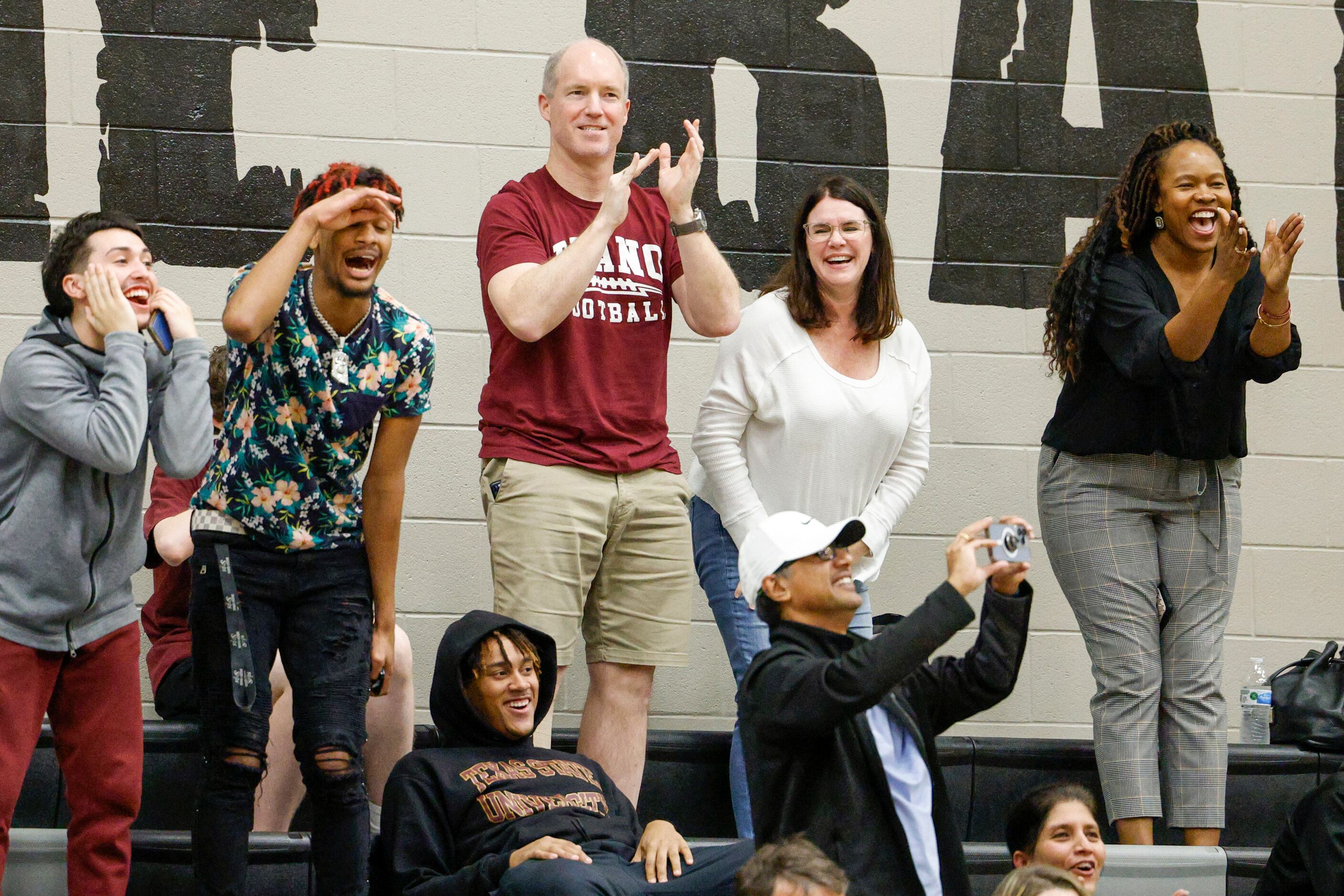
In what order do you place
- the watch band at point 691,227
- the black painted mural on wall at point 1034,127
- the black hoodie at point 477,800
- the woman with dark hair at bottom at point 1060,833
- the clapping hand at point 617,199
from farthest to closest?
the black painted mural on wall at point 1034,127
the watch band at point 691,227
the clapping hand at point 617,199
the woman with dark hair at bottom at point 1060,833
the black hoodie at point 477,800

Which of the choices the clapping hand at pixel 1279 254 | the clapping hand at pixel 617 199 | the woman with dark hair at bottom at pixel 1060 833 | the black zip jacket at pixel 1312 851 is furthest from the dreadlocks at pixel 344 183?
the black zip jacket at pixel 1312 851

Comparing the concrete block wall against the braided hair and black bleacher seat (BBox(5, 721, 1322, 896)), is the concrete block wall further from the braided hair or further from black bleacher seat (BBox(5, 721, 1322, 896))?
the braided hair

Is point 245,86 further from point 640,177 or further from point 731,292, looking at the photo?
point 731,292

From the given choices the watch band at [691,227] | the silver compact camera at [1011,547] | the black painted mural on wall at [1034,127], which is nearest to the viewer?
the silver compact camera at [1011,547]

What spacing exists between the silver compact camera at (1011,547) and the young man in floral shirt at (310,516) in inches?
43.8

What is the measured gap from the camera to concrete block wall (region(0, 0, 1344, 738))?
12.3 ft

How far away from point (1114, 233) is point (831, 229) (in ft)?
2.10

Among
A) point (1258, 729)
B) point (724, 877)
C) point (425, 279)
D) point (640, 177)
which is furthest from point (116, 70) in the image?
point (1258, 729)

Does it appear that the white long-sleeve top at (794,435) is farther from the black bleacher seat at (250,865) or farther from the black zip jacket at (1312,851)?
the black bleacher seat at (250,865)

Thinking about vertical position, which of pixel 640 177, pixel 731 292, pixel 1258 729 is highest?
pixel 640 177

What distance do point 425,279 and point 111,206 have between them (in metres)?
0.77

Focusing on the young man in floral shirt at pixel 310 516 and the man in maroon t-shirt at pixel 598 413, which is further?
the man in maroon t-shirt at pixel 598 413

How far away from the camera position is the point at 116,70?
12.2 ft

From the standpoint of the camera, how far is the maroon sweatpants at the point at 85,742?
2428mm
